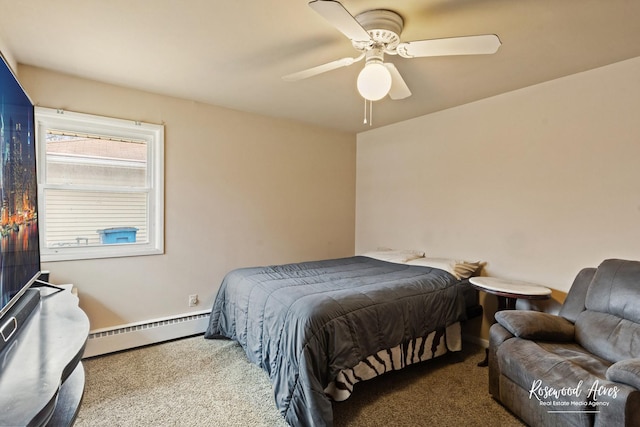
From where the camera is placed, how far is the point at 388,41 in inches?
73.4

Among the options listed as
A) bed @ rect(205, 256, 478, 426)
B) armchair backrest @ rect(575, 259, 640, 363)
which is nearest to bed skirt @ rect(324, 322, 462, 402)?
bed @ rect(205, 256, 478, 426)

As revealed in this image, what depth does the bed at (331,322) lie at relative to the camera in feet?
6.34

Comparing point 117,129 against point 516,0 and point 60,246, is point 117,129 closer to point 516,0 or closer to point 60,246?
point 60,246

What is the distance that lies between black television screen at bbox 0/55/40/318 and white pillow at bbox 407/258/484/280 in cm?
295

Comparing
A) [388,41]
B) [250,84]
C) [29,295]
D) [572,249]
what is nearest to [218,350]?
[29,295]

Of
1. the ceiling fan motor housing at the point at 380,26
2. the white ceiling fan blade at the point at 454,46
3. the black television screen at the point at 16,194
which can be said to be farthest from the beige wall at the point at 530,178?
the black television screen at the point at 16,194

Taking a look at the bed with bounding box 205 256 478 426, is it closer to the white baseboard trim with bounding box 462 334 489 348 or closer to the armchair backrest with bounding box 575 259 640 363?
the white baseboard trim with bounding box 462 334 489 348

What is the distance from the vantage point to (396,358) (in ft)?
7.93

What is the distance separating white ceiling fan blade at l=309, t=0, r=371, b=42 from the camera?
4.38 ft

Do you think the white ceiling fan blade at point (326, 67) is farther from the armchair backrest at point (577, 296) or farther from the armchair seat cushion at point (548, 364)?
the armchair backrest at point (577, 296)

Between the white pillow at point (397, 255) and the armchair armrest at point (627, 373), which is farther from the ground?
the white pillow at point (397, 255)

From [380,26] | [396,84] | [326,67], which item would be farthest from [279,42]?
[396,84]

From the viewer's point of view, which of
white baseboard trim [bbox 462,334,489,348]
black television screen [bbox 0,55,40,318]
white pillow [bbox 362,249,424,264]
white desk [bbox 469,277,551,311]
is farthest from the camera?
white pillow [bbox 362,249,424,264]

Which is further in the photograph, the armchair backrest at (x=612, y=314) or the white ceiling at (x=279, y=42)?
the armchair backrest at (x=612, y=314)
